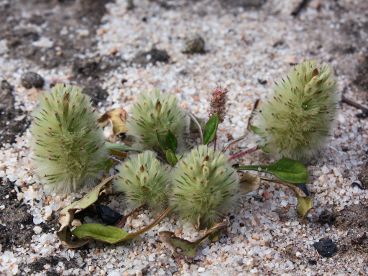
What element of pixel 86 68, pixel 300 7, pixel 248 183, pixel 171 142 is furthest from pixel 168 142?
pixel 300 7

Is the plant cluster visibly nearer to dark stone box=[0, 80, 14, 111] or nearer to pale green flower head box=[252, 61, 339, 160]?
pale green flower head box=[252, 61, 339, 160]

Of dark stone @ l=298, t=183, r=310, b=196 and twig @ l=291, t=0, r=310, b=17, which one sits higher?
twig @ l=291, t=0, r=310, b=17

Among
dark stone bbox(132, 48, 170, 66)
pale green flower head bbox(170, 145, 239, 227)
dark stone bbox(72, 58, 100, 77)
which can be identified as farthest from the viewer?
dark stone bbox(132, 48, 170, 66)

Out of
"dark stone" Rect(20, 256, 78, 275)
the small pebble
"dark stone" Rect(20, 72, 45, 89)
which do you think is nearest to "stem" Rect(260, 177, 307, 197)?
"dark stone" Rect(20, 256, 78, 275)

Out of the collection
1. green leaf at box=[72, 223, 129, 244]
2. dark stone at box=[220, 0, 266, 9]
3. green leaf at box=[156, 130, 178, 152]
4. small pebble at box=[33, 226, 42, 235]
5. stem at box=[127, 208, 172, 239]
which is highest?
dark stone at box=[220, 0, 266, 9]

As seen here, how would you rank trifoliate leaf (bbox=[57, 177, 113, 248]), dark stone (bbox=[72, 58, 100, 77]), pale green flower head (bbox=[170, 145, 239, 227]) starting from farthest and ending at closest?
dark stone (bbox=[72, 58, 100, 77]), trifoliate leaf (bbox=[57, 177, 113, 248]), pale green flower head (bbox=[170, 145, 239, 227])

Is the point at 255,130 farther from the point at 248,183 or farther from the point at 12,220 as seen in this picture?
the point at 12,220

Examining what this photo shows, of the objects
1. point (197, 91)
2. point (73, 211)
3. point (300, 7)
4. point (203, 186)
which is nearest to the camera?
point (203, 186)

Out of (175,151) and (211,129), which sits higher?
(211,129)
